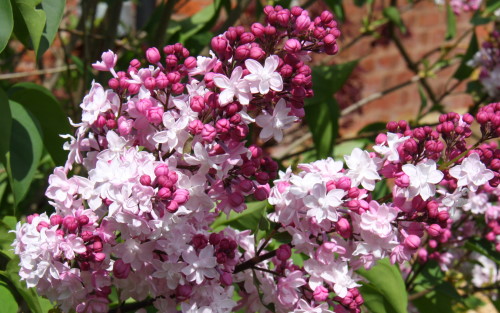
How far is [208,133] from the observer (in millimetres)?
692

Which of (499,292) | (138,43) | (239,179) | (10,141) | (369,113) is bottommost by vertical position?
(369,113)

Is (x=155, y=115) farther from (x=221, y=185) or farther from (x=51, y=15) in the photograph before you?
(x=51, y=15)

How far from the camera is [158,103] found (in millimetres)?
751

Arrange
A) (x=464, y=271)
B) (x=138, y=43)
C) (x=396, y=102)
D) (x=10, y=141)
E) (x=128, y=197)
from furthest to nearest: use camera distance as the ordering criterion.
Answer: (x=396, y=102) < (x=138, y=43) < (x=464, y=271) < (x=10, y=141) < (x=128, y=197)

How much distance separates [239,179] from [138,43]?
1.06 m

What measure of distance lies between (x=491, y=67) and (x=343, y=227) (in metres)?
1.12

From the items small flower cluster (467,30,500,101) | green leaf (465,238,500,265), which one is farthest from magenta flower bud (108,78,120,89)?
small flower cluster (467,30,500,101)

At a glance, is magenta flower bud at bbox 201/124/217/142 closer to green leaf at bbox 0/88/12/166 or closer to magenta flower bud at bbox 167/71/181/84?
magenta flower bud at bbox 167/71/181/84

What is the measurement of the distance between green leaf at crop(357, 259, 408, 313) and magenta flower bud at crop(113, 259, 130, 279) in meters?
0.33

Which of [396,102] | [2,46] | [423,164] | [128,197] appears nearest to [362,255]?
[423,164]

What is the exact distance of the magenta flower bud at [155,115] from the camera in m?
0.72

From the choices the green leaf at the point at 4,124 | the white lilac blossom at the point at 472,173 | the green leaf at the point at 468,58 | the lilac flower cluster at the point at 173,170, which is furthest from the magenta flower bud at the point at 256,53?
the green leaf at the point at 468,58

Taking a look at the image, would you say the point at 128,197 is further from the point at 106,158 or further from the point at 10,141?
the point at 10,141

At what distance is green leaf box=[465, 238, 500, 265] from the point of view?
1.24m
